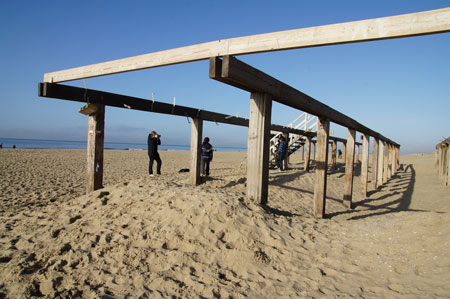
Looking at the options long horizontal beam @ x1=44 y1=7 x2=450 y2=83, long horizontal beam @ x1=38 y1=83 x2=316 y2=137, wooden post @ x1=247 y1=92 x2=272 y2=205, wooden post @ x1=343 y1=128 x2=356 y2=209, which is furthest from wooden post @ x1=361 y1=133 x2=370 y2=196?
long horizontal beam @ x1=44 y1=7 x2=450 y2=83

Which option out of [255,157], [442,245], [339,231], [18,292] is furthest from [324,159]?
[18,292]

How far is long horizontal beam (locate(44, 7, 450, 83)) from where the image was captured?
2457 mm

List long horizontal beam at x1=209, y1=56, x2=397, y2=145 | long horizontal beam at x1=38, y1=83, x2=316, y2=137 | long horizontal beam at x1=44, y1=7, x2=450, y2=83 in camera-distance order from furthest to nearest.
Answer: long horizontal beam at x1=38, y1=83, x2=316, y2=137 → long horizontal beam at x1=209, y1=56, x2=397, y2=145 → long horizontal beam at x1=44, y1=7, x2=450, y2=83

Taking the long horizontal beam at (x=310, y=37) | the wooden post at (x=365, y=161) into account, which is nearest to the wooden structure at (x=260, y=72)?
the long horizontal beam at (x=310, y=37)

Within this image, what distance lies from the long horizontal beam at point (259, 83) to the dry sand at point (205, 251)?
175cm

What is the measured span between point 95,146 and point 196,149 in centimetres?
325

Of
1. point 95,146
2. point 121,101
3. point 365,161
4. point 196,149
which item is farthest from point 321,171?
point 95,146

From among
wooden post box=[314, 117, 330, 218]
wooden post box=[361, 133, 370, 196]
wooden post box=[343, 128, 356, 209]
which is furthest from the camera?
wooden post box=[361, 133, 370, 196]

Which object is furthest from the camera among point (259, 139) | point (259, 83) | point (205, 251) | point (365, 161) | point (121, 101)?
point (365, 161)

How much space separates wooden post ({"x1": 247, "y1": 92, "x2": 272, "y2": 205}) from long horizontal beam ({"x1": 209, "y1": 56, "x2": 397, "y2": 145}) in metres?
0.18

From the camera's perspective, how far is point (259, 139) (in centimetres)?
402

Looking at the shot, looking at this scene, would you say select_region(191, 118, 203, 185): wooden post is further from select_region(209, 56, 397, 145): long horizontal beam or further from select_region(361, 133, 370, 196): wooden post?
select_region(361, 133, 370, 196): wooden post

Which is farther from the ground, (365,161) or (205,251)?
(365,161)

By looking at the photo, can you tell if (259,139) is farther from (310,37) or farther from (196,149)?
(196,149)
